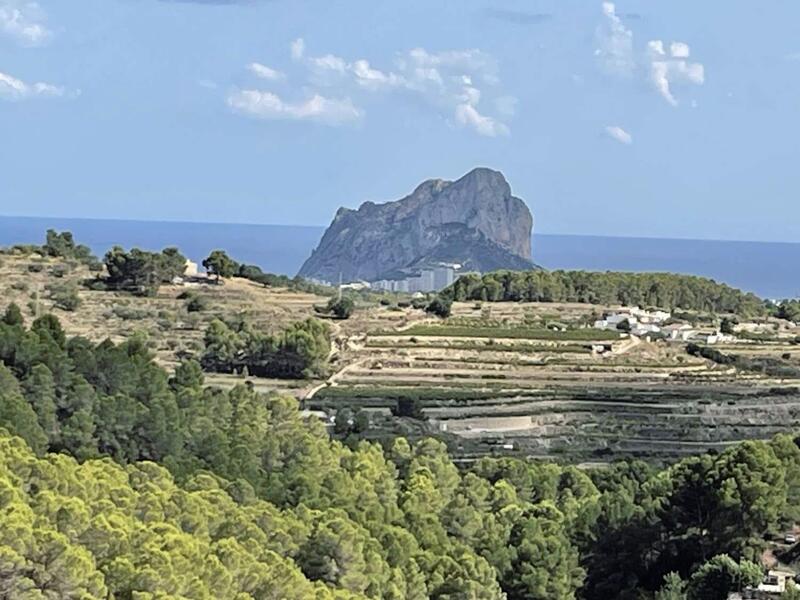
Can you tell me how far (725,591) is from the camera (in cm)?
2041

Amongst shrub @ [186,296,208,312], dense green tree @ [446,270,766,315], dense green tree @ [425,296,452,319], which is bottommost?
shrub @ [186,296,208,312]

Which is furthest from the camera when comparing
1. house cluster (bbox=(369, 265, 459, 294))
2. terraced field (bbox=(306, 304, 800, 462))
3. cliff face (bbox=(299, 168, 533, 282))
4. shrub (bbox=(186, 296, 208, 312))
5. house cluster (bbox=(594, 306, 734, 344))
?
cliff face (bbox=(299, 168, 533, 282))

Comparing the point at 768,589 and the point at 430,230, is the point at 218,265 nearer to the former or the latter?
the point at 768,589

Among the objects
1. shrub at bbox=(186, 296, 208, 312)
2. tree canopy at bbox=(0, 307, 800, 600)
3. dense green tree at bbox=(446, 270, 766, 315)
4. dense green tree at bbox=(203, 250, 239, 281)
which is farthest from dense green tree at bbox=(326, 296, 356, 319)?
tree canopy at bbox=(0, 307, 800, 600)

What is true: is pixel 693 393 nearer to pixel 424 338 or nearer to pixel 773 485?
pixel 424 338

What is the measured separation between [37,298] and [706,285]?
34139 millimetres

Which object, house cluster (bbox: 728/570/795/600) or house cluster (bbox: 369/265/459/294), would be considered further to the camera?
house cluster (bbox: 369/265/459/294)

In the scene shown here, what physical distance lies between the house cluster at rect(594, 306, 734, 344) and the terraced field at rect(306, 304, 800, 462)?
1.55 meters

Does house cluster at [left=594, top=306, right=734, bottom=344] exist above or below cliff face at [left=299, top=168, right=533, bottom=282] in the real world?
below

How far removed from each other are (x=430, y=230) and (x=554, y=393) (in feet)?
383

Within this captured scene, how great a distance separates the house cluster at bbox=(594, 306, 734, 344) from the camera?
162ft

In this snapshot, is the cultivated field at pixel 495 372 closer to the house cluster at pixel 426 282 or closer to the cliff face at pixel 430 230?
the house cluster at pixel 426 282

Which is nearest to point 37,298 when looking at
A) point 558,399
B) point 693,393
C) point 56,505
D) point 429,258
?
point 558,399

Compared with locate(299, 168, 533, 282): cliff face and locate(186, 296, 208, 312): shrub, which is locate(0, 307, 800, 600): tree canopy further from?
locate(299, 168, 533, 282): cliff face
